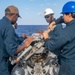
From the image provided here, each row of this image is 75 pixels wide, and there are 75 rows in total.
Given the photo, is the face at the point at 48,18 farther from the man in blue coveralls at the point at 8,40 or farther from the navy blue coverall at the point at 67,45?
the navy blue coverall at the point at 67,45

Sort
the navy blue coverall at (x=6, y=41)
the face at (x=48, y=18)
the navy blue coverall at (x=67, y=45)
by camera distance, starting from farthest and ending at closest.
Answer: the face at (x=48, y=18) → the navy blue coverall at (x=6, y=41) → the navy blue coverall at (x=67, y=45)

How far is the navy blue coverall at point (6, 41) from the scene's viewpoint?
656cm

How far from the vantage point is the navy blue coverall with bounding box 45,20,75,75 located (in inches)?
223

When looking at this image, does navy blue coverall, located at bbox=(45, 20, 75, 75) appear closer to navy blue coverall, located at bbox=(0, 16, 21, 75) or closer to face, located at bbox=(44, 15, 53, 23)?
navy blue coverall, located at bbox=(0, 16, 21, 75)

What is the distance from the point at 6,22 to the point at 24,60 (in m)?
1.16

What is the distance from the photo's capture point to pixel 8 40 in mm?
6555

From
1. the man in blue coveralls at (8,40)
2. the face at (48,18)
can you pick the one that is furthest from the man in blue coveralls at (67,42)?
the face at (48,18)

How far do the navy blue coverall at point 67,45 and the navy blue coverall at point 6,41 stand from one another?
1.04 m

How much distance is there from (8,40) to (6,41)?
0.20 ft

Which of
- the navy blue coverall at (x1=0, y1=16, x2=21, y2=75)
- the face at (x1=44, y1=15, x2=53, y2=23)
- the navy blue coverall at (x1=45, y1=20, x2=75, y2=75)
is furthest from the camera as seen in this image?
the face at (x1=44, y1=15, x2=53, y2=23)

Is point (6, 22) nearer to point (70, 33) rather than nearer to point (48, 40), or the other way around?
point (48, 40)

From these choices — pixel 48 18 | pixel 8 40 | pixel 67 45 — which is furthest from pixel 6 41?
pixel 48 18

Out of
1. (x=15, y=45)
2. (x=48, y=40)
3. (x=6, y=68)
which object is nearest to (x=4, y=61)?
(x=6, y=68)

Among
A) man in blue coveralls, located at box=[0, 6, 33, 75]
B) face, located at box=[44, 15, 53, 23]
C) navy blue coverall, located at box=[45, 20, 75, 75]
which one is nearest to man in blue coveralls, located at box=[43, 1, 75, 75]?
navy blue coverall, located at box=[45, 20, 75, 75]
